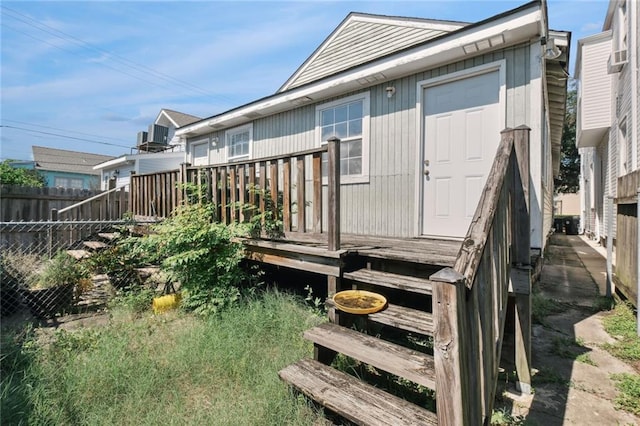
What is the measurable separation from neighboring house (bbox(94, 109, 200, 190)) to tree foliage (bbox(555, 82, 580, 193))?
22.8 m

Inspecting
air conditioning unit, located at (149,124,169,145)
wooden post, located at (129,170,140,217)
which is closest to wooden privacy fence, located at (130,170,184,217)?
wooden post, located at (129,170,140,217)

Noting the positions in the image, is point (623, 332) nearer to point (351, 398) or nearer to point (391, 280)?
point (391, 280)

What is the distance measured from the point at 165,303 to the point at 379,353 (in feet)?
8.91

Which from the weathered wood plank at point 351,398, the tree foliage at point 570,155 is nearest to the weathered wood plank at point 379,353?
the weathered wood plank at point 351,398

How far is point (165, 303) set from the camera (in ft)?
11.6

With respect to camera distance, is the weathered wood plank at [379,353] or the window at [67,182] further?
the window at [67,182]

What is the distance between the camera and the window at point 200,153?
7.85m

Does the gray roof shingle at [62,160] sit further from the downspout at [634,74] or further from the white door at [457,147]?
the downspout at [634,74]

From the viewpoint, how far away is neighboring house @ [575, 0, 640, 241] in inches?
225

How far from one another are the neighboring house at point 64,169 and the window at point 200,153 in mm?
17006

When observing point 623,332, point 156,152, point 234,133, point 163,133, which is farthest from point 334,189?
point 163,133

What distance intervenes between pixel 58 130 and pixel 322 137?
33.0 meters

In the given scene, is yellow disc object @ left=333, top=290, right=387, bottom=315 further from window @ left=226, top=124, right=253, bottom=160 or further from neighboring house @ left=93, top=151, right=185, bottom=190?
neighboring house @ left=93, top=151, right=185, bottom=190

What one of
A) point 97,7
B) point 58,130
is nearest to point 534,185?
point 97,7
